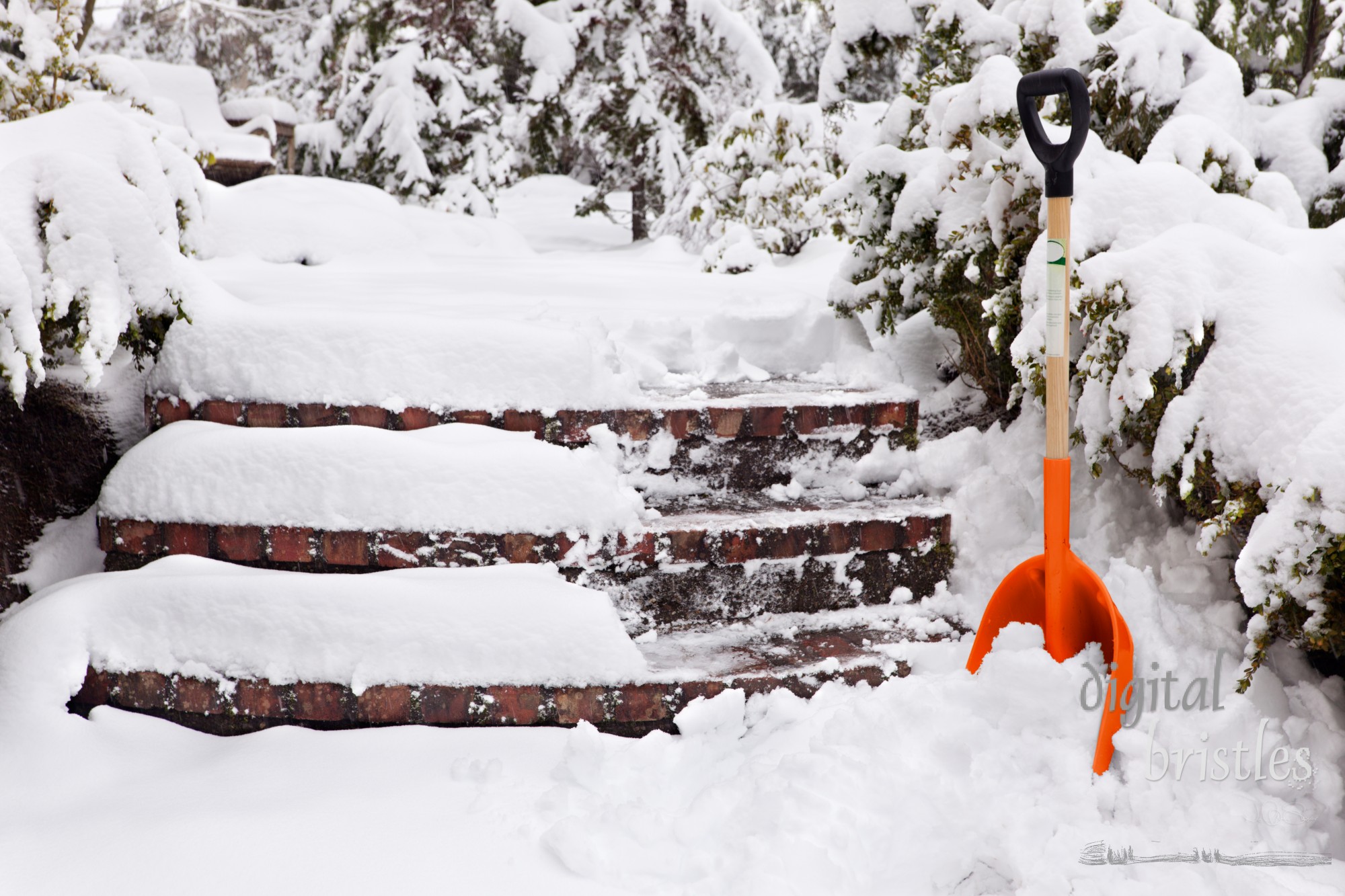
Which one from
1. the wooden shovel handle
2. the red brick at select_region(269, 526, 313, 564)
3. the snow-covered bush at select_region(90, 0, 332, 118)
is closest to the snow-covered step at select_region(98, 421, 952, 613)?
the red brick at select_region(269, 526, 313, 564)

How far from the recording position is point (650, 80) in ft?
23.7

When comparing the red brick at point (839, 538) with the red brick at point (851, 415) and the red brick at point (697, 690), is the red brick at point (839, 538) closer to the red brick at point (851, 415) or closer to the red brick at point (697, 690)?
the red brick at point (851, 415)

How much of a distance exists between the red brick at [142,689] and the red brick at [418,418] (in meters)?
0.76

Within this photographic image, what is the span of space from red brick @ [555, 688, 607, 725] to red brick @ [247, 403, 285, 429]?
99cm

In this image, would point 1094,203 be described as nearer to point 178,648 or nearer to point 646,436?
point 646,436

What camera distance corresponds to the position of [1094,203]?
7.11 feet

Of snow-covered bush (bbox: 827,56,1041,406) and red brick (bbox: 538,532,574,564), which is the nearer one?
red brick (bbox: 538,532,574,564)

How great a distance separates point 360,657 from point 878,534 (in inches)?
47.5

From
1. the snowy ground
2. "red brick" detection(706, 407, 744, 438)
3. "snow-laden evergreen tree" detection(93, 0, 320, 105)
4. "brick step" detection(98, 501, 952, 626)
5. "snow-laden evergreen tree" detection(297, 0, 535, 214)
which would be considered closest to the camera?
the snowy ground

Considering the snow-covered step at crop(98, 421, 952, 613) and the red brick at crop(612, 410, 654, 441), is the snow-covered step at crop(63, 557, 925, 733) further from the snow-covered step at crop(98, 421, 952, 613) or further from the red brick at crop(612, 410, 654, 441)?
the red brick at crop(612, 410, 654, 441)

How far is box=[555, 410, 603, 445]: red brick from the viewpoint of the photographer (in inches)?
89.9

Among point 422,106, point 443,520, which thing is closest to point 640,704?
point 443,520

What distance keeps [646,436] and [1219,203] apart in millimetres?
1492

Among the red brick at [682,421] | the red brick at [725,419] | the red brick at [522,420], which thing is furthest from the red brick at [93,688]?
the red brick at [725,419]
